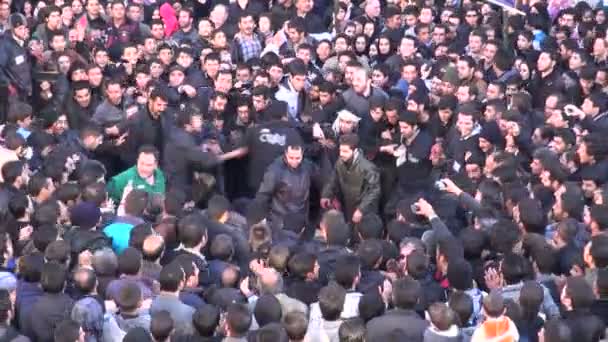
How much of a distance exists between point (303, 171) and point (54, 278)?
3.80 m

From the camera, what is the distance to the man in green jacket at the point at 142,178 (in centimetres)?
1056

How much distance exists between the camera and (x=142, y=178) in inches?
420

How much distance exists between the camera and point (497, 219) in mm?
9586

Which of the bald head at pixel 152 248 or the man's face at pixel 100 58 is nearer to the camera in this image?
the bald head at pixel 152 248

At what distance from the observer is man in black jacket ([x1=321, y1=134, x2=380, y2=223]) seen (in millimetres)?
11294

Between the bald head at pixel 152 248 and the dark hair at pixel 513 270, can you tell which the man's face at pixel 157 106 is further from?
the dark hair at pixel 513 270

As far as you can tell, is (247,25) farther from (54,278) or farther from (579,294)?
(579,294)

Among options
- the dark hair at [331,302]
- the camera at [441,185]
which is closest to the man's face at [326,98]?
the camera at [441,185]

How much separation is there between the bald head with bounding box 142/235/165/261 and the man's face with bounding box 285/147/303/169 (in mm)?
2846

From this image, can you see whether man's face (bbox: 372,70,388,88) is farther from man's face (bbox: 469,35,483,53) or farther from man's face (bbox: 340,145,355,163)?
man's face (bbox: 340,145,355,163)

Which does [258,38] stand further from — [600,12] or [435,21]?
[600,12]

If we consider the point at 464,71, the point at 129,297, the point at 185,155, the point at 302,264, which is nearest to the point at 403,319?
the point at 302,264

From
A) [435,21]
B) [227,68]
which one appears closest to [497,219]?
[227,68]

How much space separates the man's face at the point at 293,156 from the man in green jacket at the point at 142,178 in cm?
113
